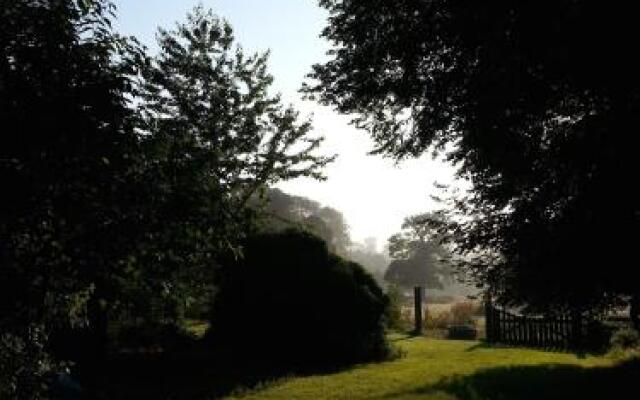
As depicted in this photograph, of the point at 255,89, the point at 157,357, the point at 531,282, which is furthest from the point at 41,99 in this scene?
the point at 255,89

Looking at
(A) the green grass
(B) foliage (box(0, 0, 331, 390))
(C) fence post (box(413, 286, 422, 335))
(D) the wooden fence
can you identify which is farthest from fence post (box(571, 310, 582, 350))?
(B) foliage (box(0, 0, 331, 390))

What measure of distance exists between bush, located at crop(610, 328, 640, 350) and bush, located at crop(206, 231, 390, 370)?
22.7ft

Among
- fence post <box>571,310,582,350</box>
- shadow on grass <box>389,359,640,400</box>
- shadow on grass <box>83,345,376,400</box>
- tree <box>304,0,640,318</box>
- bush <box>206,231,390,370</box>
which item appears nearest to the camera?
tree <box>304,0,640,318</box>

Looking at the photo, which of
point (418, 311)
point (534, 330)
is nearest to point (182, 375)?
point (534, 330)

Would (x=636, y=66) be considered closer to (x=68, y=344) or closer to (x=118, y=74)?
(x=118, y=74)

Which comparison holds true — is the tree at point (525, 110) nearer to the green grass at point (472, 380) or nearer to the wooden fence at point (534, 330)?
the green grass at point (472, 380)

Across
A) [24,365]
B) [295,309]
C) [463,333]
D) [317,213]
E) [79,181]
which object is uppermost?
[317,213]

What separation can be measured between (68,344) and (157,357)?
2.51 metres

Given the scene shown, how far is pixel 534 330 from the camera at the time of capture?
22.1 m

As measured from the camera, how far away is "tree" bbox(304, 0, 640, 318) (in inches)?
341

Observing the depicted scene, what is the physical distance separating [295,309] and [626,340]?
981cm

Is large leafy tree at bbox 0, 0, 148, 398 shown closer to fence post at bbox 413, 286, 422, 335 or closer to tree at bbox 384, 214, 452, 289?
fence post at bbox 413, 286, 422, 335

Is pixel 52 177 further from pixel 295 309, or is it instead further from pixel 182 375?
pixel 295 309

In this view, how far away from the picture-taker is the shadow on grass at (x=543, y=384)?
12.6 meters
